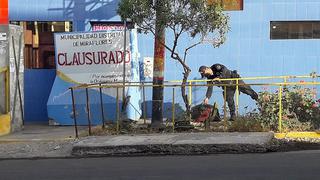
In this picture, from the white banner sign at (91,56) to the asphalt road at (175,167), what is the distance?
6.12 meters

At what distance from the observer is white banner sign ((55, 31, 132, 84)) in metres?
17.4

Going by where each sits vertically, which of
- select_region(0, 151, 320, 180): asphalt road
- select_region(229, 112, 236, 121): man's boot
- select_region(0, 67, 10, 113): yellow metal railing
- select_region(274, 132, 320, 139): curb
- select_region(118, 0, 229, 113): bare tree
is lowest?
select_region(0, 151, 320, 180): asphalt road

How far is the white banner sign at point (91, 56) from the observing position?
17375 mm

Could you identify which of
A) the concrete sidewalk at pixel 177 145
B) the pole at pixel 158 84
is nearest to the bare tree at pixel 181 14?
the pole at pixel 158 84

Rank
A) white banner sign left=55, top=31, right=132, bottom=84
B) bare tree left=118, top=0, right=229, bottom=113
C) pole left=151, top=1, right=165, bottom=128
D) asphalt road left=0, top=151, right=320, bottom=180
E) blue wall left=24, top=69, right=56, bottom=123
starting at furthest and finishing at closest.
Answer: blue wall left=24, top=69, right=56, bottom=123
white banner sign left=55, top=31, right=132, bottom=84
pole left=151, top=1, right=165, bottom=128
bare tree left=118, top=0, right=229, bottom=113
asphalt road left=0, top=151, right=320, bottom=180

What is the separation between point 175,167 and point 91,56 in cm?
840

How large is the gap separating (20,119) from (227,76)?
20.8 feet

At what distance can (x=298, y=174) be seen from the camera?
28.5 feet

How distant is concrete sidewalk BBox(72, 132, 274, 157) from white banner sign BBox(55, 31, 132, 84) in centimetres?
473

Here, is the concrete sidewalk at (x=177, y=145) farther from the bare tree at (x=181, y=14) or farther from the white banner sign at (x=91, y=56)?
the white banner sign at (x=91, y=56)

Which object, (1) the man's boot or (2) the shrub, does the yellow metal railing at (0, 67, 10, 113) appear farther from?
(2) the shrub

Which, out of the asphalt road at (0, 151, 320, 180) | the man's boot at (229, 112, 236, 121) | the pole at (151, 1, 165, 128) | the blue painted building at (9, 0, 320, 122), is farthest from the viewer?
the blue painted building at (9, 0, 320, 122)

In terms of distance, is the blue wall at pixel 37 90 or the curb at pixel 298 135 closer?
the curb at pixel 298 135

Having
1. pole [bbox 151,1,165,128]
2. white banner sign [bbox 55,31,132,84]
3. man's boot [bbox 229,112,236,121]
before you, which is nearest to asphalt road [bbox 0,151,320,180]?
man's boot [bbox 229,112,236,121]
